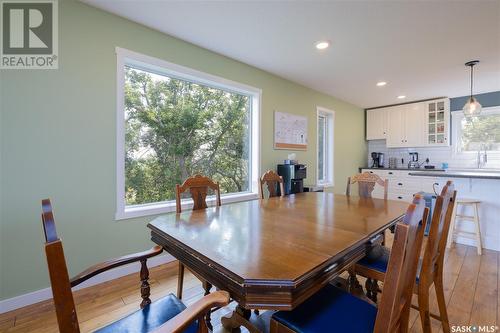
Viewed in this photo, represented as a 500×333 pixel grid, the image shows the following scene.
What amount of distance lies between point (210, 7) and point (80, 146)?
5.37ft

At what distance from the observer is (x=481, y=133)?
4.50m

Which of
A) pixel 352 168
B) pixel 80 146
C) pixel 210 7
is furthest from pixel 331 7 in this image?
pixel 352 168

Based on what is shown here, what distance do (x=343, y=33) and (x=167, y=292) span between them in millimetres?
2992

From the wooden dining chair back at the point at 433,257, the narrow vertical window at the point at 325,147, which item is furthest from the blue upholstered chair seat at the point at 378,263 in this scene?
the narrow vertical window at the point at 325,147

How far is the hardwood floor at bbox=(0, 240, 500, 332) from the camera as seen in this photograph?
5.32 feet

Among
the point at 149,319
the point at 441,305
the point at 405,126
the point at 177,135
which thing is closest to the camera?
the point at 149,319

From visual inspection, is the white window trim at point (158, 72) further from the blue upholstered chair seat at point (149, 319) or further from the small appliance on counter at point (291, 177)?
the blue upholstered chair seat at point (149, 319)

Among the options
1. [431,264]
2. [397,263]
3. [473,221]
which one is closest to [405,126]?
[473,221]

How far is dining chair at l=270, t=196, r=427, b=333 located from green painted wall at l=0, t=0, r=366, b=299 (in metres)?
1.86

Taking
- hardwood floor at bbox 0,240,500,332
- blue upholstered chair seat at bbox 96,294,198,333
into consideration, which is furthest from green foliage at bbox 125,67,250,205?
blue upholstered chair seat at bbox 96,294,198,333

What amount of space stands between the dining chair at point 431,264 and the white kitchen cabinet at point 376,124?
470 centimetres

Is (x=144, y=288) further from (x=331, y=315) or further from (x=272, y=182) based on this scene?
(x=272, y=182)

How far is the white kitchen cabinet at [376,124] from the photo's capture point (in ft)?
18.2

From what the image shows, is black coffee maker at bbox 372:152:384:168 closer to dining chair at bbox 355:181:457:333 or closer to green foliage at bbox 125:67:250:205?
green foliage at bbox 125:67:250:205
